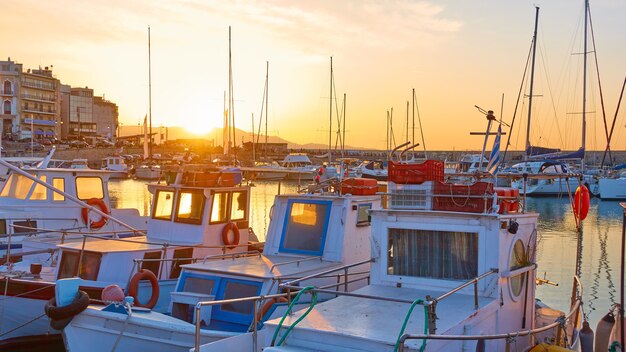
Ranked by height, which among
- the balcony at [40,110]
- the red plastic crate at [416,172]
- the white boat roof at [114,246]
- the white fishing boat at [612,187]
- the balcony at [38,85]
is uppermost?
the balcony at [38,85]

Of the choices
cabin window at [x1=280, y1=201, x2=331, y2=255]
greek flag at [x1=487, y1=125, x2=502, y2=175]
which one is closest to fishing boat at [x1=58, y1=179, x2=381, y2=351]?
cabin window at [x1=280, y1=201, x2=331, y2=255]

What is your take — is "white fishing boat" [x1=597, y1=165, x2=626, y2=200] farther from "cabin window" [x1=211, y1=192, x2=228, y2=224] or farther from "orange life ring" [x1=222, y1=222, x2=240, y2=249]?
"cabin window" [x1=211, y1=192, x2=228, y2=224]

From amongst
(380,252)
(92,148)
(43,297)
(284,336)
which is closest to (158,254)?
(43,297)

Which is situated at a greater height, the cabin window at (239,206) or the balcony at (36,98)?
the balcony at (36,98)

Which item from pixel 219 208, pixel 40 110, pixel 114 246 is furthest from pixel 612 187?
pixel 40 110

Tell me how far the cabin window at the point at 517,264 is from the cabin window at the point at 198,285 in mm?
5848

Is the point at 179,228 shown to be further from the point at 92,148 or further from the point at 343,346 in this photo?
the point at 92,148

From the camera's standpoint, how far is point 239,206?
17.9 m

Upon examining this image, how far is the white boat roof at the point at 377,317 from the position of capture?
338 inches

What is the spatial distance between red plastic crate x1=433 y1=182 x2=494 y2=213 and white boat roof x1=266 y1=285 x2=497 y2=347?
1654 millimetres

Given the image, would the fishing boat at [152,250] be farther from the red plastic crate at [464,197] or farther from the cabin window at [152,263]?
the red plastic crate at [464,197]

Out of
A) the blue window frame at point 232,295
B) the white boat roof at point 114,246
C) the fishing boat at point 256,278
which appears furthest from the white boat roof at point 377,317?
the white boat roof at point 114,246

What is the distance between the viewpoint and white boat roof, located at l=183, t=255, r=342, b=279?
43.0ft

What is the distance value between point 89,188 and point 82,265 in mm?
8374
